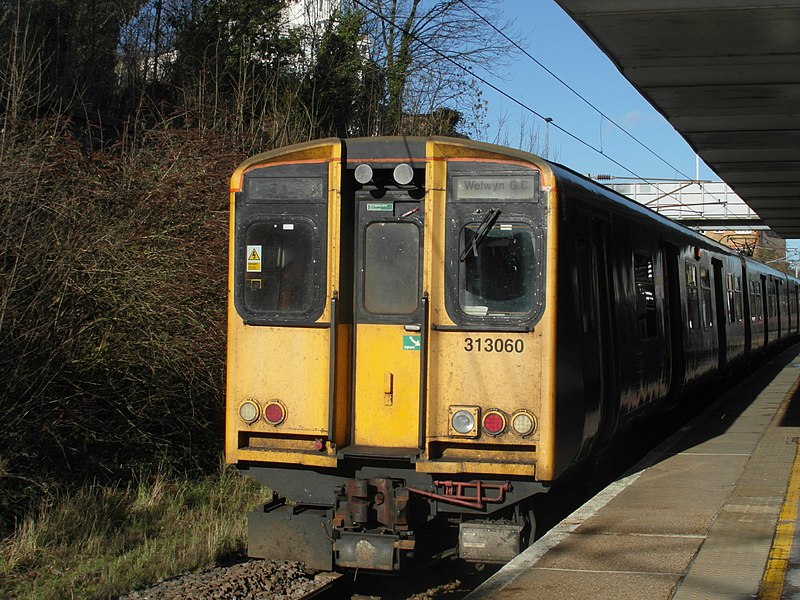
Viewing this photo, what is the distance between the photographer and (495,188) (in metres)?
7.19

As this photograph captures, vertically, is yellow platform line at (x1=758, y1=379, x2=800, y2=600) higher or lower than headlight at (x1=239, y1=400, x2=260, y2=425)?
lower

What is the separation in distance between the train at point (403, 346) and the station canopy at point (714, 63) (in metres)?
1.70

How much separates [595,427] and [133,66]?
1421 centimetres

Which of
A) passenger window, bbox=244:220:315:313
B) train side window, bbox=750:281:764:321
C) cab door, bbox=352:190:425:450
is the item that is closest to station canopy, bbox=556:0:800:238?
cab door, bbox=352:190:425:450

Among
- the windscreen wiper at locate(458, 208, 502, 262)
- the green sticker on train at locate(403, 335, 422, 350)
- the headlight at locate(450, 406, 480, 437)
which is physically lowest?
the headlight at locate(450, 406, 480, 437)

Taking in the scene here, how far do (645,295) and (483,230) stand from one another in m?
3.80

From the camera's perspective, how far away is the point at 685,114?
1147 cm

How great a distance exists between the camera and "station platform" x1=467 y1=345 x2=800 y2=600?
5.72 meters

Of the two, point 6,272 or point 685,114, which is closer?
point 6,272

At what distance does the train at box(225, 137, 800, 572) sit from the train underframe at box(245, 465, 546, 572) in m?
0.01

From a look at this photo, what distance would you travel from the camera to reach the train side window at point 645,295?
10.0 meters

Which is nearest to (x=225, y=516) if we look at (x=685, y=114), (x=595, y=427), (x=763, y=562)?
(x=595, y=427)

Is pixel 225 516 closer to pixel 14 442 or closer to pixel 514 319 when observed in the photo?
pixel 14 442

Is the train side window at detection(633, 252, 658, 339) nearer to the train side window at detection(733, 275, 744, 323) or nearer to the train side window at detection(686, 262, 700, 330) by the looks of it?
the train side window at detection(686, 262, 700, 330)
